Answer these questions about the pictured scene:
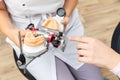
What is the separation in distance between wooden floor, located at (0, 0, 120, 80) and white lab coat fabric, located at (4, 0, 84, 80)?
485 millimetres

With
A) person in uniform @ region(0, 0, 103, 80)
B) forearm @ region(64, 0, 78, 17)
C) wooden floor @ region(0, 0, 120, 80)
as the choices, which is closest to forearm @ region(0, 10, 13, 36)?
person in uniform @ region(0, 0, 103, 80)

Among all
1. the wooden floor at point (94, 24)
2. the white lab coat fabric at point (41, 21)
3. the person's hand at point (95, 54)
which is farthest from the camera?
the wooden floor at point (94, 24)

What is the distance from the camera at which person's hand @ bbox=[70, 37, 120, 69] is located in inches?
38.0

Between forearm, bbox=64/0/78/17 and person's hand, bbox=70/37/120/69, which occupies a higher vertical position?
forearm, bbox=64/0/78/17

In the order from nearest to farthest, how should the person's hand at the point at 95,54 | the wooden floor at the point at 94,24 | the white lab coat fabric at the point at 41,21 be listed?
1. the person's hand at the point at 95,54
2. the white lab coat fabric at the point at 41,21
3. the wooden floor at the point at 94,24

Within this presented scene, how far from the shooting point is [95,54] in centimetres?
97

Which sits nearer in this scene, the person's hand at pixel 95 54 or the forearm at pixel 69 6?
the person's hand at pixel 95 54

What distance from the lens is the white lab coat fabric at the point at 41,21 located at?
1188 mm

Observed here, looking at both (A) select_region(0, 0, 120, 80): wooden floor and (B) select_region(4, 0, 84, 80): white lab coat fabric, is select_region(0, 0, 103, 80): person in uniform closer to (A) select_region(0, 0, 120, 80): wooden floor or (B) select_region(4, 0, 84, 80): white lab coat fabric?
(B) select_region(4, 0, 84, 80): white lab coat fabric

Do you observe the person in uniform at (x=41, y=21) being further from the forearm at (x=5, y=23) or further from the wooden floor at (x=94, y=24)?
the wooden floor at (x=94, y=24)

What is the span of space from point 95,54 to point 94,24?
3.43ft

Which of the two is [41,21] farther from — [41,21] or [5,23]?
[5,23]

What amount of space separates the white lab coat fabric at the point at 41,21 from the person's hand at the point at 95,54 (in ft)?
0.91

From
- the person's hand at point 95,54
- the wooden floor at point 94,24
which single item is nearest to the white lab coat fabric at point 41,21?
the person's hand at point 95,54
